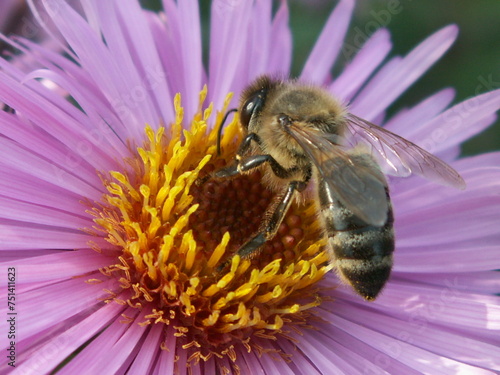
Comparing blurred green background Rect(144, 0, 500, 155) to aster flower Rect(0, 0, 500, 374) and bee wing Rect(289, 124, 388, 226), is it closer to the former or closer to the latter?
aster flower Rect(0, 0, 500, 374)

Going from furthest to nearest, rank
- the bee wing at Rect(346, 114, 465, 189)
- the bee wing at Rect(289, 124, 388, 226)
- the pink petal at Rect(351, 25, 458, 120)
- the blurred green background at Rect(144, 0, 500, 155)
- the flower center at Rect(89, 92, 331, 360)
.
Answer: the blurred green background at Rect(144, 0, 500, 155) → the pink petal at Rect(351, 25, 458, 120) → the bee wing at Rect(346, 114, 465, 189) → the flower center at Rect(89, 92, 331, 360) → the bee wing at Rect(289, 124, 388, 226)

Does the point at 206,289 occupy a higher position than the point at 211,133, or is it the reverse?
the point at 211,133

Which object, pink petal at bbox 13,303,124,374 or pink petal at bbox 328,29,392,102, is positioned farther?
pink petal at bbox 328,29,392,102

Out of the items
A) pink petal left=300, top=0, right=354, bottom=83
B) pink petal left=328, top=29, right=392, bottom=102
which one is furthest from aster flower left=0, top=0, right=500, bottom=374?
pink petal left=300, top=0, right=354, bottom=83

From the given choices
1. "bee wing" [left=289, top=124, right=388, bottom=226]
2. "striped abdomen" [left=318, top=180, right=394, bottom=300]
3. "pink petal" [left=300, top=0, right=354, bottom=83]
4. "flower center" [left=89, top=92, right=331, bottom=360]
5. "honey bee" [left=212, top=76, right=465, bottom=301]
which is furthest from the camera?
"pink petal" [left=300, top=0, right=354, bottom=83]

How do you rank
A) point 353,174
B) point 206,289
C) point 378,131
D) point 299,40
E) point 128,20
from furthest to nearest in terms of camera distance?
point 299,40 < point 128,20 < point 378,131 < point 206,289 < point 353,174

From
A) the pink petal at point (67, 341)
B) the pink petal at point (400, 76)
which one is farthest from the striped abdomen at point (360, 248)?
the pink petal at point (400, 76)

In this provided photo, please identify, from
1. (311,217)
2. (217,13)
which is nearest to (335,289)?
(311,217)

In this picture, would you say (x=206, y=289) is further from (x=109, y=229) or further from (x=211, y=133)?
(x=211, y=133)

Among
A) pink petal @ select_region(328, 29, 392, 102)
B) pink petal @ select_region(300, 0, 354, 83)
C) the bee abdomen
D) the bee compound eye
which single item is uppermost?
pink petal @ select_region(300, 0, 354, 83)
